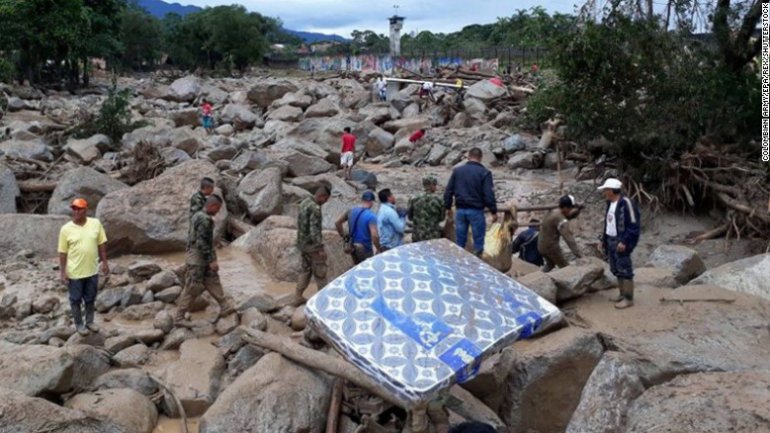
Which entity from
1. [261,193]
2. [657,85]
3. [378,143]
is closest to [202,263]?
[261,193]

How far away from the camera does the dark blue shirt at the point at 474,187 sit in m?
8.26

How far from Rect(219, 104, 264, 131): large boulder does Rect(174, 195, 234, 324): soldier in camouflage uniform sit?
742 inches

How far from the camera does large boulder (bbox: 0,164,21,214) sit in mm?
11555

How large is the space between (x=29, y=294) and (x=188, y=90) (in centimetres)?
2715

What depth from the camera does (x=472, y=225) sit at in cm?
845

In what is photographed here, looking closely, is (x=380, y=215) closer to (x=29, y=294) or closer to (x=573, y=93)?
(x=29, y=294)

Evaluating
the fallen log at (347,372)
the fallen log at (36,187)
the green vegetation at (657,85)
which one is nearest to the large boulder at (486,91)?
the green vegetation at (657,85)

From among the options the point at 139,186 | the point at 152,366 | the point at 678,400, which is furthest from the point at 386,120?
the point at 678,400

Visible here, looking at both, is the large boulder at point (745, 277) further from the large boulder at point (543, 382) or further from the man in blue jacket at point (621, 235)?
the large boulder at point (543, 382)

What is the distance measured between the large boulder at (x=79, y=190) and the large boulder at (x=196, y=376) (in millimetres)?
5456

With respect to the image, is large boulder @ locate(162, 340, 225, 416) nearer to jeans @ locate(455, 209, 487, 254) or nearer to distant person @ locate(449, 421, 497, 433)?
distant person @ locate(449, 421, 497, 433)

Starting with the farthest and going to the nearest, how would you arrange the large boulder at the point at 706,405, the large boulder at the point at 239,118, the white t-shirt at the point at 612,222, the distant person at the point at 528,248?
the large boulder at the point at 239,118 < the distant person at the point at 528,248 < the white t-shirt at the point at 612,222 < the large boulder at the point at 706,405

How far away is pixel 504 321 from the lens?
5031mm

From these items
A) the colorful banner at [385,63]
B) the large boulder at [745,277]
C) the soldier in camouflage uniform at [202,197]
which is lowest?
the large boulder at [745,277]
